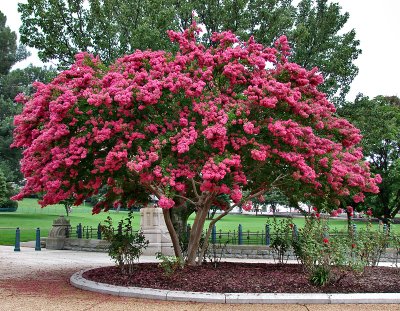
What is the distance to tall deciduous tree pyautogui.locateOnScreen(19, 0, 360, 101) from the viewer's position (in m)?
21.3

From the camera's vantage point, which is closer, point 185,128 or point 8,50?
point 185,128

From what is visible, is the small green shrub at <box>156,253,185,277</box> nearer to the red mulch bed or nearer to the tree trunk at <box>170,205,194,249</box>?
the red mulch bed

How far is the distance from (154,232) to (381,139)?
13.2m

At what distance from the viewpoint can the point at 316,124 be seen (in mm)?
11773

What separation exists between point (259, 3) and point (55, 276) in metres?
14.0

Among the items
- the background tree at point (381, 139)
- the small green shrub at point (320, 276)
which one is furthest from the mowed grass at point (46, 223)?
the small green shrub at point (320, 276)

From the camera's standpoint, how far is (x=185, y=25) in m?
22.4

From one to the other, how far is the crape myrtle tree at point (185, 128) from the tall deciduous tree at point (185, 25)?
8.90 meters

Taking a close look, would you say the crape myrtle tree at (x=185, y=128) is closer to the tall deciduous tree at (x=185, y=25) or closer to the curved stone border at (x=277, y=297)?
the curved stone border at (x=277, y=297)

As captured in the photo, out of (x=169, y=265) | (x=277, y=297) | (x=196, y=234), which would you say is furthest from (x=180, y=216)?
(x=277, y=297)

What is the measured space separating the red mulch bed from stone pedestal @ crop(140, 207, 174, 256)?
25.8 feet

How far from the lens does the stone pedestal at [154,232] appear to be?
69.7 feet

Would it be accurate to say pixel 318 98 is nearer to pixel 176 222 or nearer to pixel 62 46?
pixel 176 222

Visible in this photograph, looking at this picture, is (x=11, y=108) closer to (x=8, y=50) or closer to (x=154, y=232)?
(x=8, y=50)
